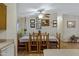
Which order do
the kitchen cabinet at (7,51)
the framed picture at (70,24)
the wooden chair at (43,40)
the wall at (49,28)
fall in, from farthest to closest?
the framed picture at (70,24), the wooden chair at (43,40), the wall at (49,28), the kitchen cabinet at (7,51)

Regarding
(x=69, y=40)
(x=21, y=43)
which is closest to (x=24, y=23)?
(x=21, y=43)

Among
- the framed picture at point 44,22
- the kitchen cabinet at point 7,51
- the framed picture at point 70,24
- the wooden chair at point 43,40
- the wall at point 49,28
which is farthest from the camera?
the framed picture at point 70,24

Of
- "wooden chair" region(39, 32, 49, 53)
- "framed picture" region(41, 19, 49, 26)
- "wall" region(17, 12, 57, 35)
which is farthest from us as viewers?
"wooden chair" region(39, 32, 49, 53)

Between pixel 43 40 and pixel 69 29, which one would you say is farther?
pixel 69 29

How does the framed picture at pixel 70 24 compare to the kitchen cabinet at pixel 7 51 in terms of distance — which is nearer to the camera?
the kitchen cabinet at pixel 7 51

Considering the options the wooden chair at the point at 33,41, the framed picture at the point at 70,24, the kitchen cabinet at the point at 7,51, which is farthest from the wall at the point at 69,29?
the kitchen cabinet at the point at 7,51

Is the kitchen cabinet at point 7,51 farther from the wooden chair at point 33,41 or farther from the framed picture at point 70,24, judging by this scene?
the framed picture at point 70,24

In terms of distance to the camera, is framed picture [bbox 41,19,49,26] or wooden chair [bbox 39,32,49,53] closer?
framed picture [bbox 41,19,49,26]

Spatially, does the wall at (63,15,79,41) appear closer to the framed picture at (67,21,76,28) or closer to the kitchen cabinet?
the framed picture at (67,21,76,28)

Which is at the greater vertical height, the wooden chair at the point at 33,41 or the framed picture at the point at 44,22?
the framed picture at the point at 44,22

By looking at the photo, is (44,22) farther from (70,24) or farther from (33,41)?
(70,24)

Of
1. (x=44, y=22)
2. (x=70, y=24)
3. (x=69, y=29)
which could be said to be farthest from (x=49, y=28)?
(x=70, y=24)

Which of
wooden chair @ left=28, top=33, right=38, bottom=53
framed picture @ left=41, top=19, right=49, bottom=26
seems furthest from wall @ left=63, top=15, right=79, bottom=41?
wooden chair @ left=28, top=33, right=38, bottom=53

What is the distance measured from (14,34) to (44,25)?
2.25ft
